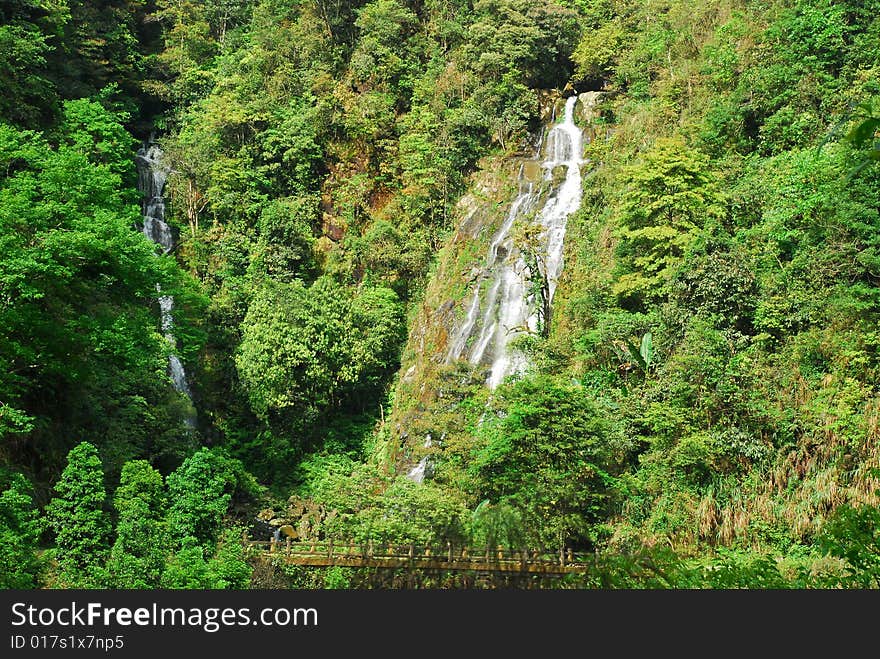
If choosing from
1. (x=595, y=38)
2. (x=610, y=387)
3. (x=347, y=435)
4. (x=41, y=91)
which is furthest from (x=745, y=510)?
(x=41, y=91)

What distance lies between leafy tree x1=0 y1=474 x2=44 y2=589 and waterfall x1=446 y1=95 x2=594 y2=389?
42.2 ft

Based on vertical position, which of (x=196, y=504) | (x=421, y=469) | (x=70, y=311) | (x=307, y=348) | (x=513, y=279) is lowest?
(x=196, y=504)

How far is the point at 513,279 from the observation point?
79.6ft

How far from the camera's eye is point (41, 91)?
25.3m

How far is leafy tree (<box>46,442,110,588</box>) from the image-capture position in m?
11.1

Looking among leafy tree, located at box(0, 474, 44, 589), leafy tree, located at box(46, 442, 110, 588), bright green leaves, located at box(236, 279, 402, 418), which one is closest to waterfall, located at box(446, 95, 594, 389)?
bright green leaves, located at box(236, 279, 402, 418)

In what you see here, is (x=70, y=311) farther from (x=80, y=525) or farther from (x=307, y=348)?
(x=307, y=348)

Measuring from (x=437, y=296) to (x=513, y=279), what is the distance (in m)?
3.14

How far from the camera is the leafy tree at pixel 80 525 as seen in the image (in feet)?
36.5

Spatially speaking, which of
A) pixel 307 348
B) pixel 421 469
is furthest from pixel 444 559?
pixel 307 348

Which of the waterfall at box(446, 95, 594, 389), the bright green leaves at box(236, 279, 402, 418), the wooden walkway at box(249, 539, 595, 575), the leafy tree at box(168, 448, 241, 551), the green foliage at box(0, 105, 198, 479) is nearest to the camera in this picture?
the wooden walkway at box(249, 539, 595, 575)

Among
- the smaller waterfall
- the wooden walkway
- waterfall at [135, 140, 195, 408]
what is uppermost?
waterfall at [135, 140, 195, 408]

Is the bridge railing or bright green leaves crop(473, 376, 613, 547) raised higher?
bright green leaves crop(473, 376, 613, 547)

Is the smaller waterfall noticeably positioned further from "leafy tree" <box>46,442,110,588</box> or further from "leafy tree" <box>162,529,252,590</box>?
"leafy tree" <box>46,442,110,588</box>
